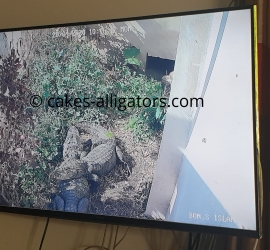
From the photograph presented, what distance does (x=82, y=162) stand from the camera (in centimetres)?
148

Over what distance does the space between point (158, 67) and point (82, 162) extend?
0.47 m

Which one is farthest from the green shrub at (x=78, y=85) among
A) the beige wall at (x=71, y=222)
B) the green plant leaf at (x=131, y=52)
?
the beige wall at (x=71, y=222)

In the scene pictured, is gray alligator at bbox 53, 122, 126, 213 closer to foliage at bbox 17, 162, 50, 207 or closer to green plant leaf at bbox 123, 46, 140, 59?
foliage at bbox 17, 162, 50, 207

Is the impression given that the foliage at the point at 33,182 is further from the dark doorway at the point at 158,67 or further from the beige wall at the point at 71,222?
the dark doorway at the point at 158,67

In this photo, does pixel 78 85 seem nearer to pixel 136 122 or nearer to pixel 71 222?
pixel 136 122

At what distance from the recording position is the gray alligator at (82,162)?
4.76ft

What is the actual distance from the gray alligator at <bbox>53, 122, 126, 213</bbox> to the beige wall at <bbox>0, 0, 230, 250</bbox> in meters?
0.23

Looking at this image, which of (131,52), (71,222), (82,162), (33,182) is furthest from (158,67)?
(71,222)

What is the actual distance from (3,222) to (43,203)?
306mm

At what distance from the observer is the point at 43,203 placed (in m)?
1.53

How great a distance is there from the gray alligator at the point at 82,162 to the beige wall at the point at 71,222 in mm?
232

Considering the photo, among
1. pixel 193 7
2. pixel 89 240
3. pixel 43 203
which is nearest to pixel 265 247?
pixel 89 240

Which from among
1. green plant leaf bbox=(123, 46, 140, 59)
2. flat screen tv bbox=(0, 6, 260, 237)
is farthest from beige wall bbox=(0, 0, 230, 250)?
green plant leaf bbox=(123, 46, 140, 59)

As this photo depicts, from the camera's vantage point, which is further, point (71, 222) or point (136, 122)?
point (71, 222)
